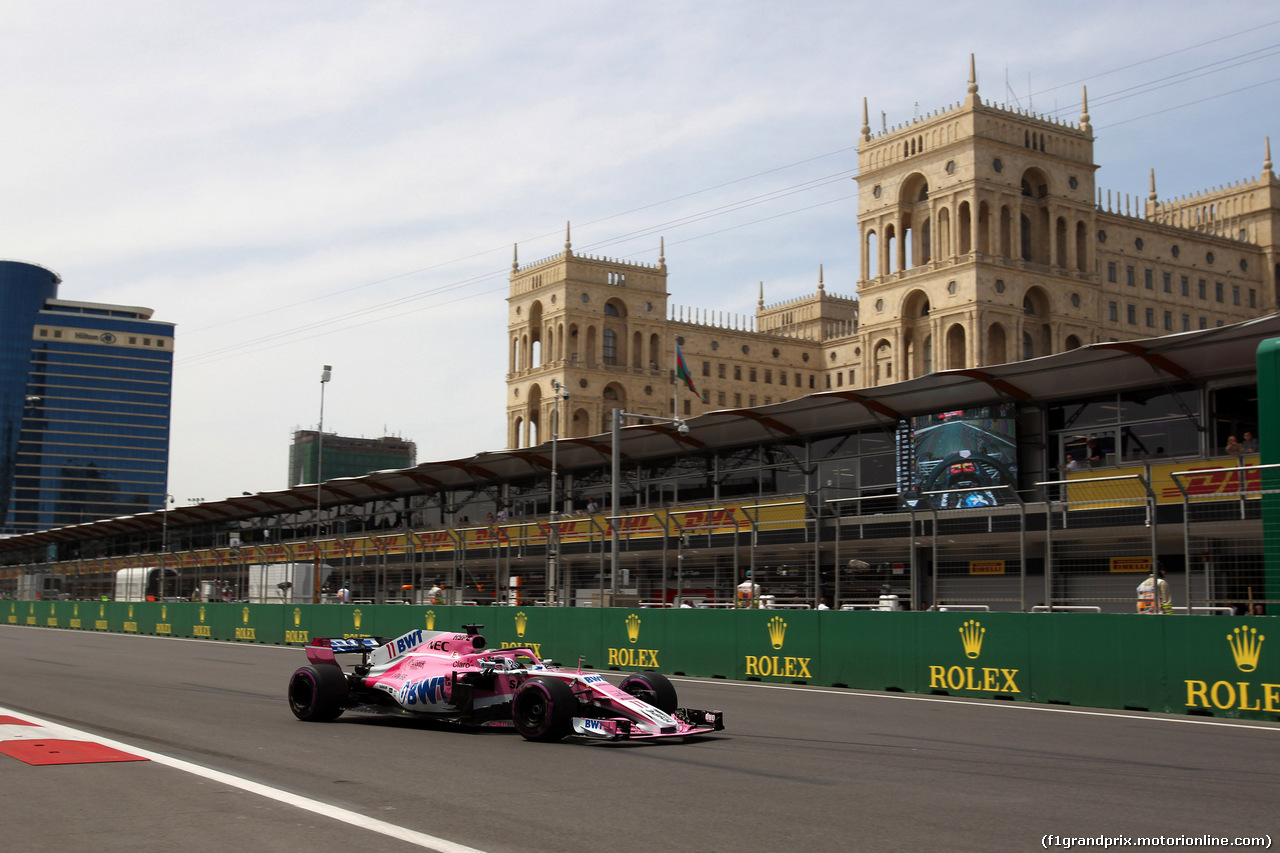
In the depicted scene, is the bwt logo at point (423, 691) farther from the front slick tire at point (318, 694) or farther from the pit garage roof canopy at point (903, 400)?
the pit garage roof canopy at point (903, 400)

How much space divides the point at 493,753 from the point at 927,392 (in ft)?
77.2

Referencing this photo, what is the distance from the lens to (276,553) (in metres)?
38.4

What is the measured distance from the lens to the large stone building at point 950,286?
267 ft

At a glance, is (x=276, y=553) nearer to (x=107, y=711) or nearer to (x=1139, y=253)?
(x=107, y=711)

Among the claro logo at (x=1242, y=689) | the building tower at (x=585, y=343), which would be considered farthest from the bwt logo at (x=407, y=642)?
the building tower at (x=585, y=343)

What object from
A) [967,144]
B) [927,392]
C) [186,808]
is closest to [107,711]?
[186,808]

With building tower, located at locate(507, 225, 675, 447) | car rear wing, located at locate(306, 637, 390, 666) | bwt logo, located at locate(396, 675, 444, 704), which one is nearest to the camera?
bwt logo, located at locate(396, 675, 444, 704)

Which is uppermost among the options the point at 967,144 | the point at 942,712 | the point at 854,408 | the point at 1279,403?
the point at 967,144

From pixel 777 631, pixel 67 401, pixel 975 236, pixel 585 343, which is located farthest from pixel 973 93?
pixel 67 401

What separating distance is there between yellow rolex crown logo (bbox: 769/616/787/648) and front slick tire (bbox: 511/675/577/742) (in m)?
9.22

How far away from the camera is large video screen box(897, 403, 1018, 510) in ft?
105

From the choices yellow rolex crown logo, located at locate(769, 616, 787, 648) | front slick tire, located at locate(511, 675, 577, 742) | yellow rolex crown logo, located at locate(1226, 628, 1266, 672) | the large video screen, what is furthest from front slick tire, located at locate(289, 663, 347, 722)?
the large video screen

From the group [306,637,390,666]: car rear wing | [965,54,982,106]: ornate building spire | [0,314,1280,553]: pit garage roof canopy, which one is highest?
[965,54,982,106]: ornate building spire

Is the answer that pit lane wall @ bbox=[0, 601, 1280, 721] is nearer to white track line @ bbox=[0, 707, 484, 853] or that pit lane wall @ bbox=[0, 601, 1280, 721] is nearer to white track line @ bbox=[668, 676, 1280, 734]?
white track line @ bbox=[668, 676, 1280, 734]
